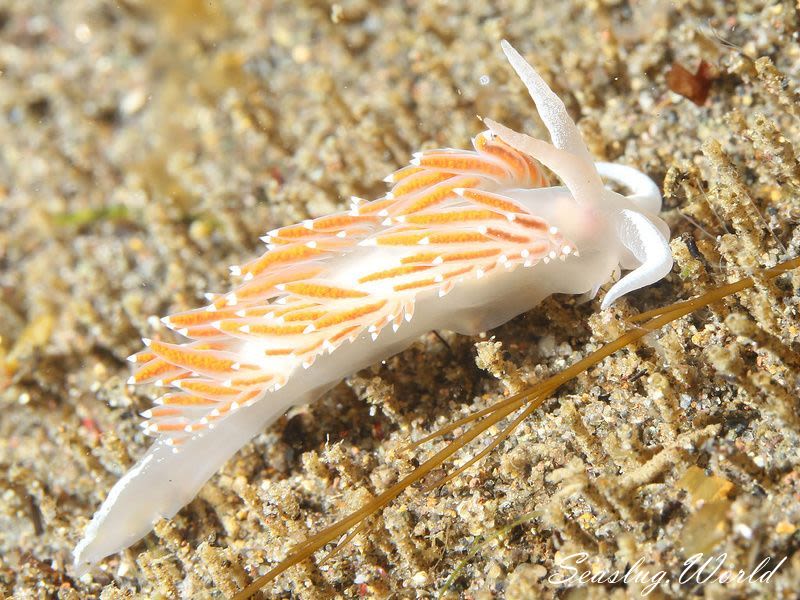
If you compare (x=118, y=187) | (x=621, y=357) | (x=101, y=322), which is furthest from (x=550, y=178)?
(x=118, y=187)

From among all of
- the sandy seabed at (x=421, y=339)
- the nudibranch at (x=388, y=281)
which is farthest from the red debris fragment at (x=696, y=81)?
the nudibranch at (x=388, y=281)

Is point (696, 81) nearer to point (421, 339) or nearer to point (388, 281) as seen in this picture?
point (421, 339)

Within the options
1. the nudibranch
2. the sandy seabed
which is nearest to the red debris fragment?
the sandy seabed

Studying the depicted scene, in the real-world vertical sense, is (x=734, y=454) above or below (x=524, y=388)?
below

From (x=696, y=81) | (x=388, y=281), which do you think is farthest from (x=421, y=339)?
(x=696, y=81)

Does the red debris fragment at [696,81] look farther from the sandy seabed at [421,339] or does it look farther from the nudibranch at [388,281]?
the nudibranch at [388,281]

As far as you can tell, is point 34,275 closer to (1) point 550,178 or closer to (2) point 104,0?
(2) point 104,0

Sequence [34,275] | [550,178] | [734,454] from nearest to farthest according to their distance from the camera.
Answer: [734,454], [550,178], [34,275]
